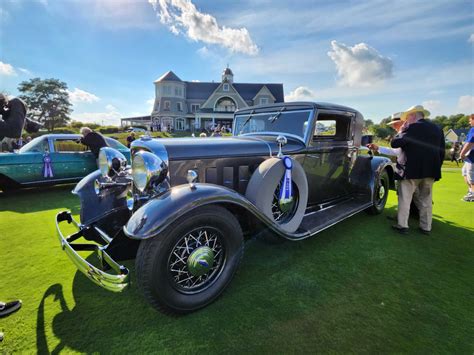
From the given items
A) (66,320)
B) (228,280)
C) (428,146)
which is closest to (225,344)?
(228,280)

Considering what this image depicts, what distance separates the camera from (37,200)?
575cm

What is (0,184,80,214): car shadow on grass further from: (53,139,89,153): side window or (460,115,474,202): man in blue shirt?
(460,115,474,202): man in blue shirt

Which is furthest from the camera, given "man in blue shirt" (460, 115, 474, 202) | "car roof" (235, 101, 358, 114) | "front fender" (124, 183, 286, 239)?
"man in blue shirt" (460, 115, 474, 202)

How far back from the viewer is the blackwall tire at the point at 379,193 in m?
4.50

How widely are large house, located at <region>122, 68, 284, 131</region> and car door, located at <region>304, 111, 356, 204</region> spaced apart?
31273 mm

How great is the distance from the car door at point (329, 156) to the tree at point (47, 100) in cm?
4995

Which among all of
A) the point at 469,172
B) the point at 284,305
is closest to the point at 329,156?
the point at 284,305

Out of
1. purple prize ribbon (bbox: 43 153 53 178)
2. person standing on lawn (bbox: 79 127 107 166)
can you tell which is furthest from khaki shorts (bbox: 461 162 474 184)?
purple prize ribbon (bbox: 43 153 53 178)

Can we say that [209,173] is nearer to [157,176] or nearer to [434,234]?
[157,176]

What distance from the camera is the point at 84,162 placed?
7016 mm

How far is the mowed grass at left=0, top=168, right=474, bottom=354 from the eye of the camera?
1827mm

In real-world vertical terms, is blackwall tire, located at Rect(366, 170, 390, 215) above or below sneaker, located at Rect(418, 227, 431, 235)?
above

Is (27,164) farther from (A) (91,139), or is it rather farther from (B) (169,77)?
(B) (169,77)

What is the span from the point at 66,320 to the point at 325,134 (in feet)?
13.0
